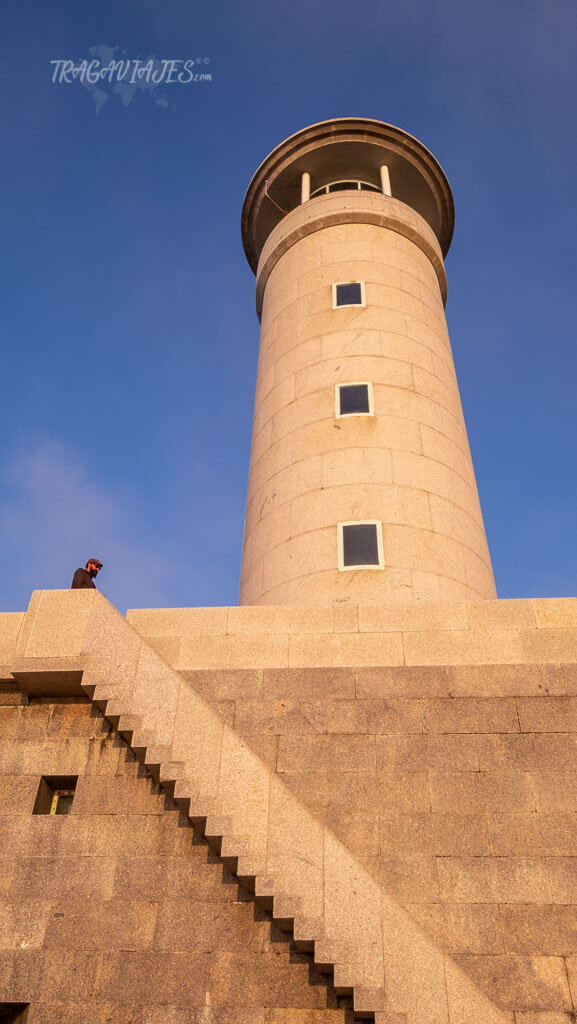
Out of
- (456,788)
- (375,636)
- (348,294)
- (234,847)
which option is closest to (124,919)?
(234,847)

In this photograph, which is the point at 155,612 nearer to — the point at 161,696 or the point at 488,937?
the point at 161,696

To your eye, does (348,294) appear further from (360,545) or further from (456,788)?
(456,788)

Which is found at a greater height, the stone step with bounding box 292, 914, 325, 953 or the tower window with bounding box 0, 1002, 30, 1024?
the stone step with bounding box 292, 914, 325, 953

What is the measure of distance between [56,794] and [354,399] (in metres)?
10.4

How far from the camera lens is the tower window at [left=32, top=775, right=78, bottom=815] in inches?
423

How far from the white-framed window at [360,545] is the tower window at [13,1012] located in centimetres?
853

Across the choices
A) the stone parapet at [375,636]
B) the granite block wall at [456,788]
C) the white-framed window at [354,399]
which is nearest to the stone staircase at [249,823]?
the granite block wall at [456,788]

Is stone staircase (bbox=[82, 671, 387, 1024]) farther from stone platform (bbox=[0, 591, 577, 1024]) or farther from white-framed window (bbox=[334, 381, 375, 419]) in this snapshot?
white-framed window (bbox=[334, 381, 375, 419])

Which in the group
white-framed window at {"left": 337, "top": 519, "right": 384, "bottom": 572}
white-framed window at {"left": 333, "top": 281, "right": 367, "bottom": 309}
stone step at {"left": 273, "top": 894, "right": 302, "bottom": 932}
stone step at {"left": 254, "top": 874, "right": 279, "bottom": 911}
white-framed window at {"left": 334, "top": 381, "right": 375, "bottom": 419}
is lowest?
stone step at {"left": 273, "top": 894, "right": 302, "bottom": 932}

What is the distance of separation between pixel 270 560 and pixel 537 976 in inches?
357

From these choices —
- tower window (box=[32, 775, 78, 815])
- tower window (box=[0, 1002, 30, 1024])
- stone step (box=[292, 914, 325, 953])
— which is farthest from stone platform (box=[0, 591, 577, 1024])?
tower window (box=[32, 775, 78, 815])

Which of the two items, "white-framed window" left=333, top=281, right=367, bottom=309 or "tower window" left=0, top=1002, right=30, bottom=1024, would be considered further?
"white-framed window" left=333, top=281, right=367, bottom=309

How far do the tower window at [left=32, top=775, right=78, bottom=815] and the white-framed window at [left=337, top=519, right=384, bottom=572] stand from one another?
6.37 meters

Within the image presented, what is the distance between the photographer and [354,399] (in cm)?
1758
